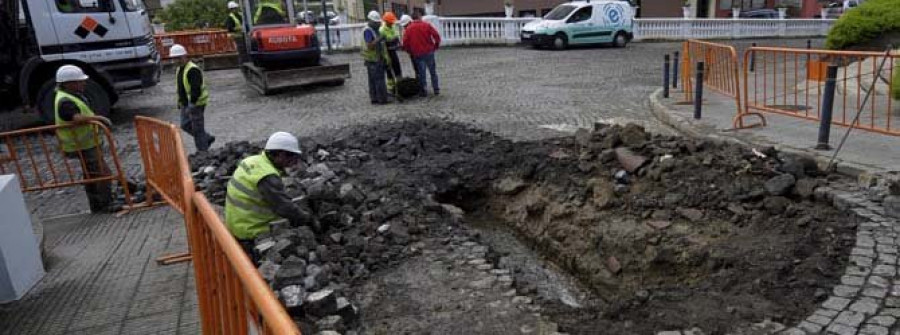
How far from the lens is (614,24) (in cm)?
2158

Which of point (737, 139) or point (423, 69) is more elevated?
point (423, 69)

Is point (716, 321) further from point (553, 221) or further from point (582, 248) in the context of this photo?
point (553, 221)

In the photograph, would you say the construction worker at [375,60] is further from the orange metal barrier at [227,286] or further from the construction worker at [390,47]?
the orange metal barrier at [227,286]

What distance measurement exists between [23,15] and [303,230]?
9.63 metres

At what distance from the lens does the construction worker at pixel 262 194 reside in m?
4.58

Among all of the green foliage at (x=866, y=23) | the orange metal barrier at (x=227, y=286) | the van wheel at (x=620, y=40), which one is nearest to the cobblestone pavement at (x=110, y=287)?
the orange metal barrier at (x=227, y=286)

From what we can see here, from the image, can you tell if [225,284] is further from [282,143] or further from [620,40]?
[620,40]

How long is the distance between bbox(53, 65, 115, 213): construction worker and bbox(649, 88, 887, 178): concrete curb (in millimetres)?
7088

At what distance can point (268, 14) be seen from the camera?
1407 cm

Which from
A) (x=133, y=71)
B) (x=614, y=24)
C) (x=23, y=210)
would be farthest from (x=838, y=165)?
(x=614, y=24)

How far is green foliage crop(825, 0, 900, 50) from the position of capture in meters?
10.5

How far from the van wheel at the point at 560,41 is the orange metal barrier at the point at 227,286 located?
18808 millimetres

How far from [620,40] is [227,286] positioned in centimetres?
2118

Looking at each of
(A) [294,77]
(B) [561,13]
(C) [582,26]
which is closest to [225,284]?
(A) [294,77]
